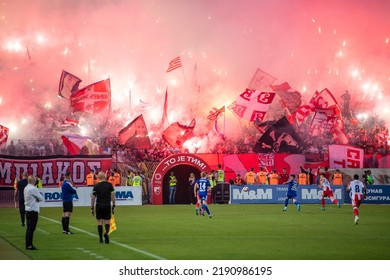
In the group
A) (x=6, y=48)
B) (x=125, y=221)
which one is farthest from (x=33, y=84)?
(x=125, y=221)

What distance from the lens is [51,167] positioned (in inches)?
2039

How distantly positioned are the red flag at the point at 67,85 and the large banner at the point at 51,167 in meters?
22.0

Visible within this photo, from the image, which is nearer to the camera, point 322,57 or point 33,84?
point 33,84

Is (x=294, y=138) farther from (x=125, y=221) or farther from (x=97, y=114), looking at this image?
(x=125, y=221)

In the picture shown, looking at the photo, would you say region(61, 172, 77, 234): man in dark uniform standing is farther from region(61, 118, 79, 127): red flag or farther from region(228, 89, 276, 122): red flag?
region(228, 89, 276, 122): red flag

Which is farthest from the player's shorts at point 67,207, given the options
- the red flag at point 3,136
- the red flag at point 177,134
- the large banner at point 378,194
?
the red flag at point 177,134

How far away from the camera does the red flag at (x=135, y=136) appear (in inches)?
2650

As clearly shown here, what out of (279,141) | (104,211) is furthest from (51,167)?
(104,211)

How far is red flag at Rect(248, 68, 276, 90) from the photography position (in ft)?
262

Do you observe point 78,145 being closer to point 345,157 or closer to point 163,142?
point 163,142

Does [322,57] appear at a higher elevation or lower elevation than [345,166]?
higher
